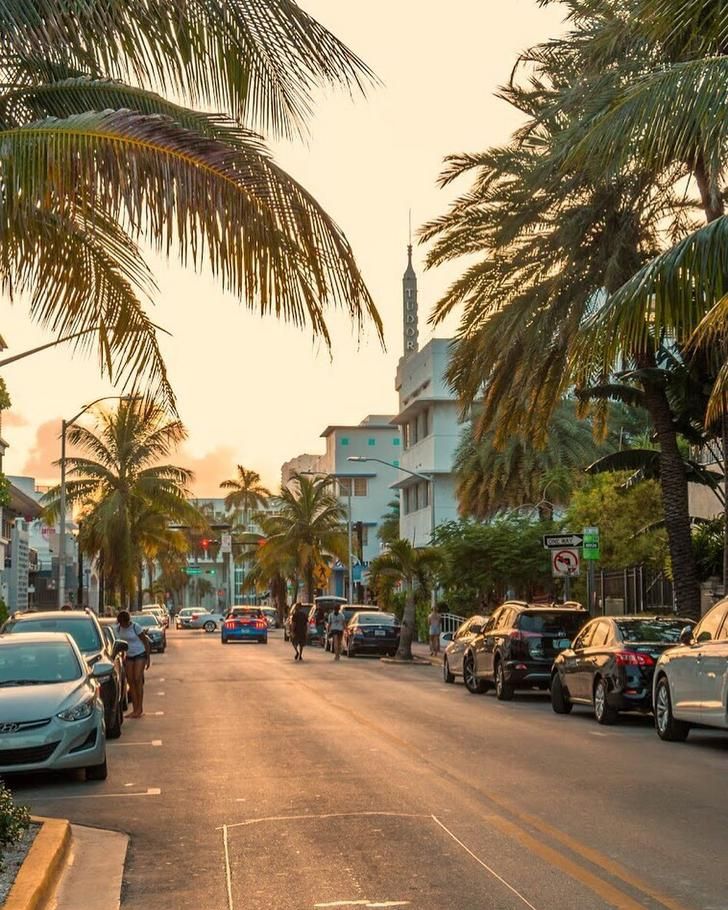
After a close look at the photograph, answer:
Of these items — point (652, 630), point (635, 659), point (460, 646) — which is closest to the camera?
point (635, 659)

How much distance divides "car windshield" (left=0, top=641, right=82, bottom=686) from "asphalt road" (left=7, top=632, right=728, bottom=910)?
1.10 meters

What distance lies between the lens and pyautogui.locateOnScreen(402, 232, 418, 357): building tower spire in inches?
4616

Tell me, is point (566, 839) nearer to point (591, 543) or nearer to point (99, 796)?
point (99, 796)

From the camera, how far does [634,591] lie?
3809 centimetres

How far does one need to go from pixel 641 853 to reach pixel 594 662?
11778 millimetres

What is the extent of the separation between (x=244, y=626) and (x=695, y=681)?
150 ft

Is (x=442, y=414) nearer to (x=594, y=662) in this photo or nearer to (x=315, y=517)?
(x=315, y=517)

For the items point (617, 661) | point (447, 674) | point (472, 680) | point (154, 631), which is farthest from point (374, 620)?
point (617, 661)

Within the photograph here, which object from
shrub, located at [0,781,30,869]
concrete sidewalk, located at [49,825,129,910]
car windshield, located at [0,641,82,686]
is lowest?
concrete sidewalk, located at [49,825,129,910]

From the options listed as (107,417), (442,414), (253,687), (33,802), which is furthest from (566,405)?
(33,802)

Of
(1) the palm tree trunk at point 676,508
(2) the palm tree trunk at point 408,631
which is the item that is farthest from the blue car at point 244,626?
(1) the palm tree trunk at point 676,508

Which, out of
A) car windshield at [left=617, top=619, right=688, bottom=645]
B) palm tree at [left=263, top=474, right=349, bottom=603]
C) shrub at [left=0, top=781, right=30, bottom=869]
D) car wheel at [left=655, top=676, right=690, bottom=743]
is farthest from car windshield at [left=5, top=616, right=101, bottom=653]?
palm tree at [left=263, top=474, right=349, bottom=603]

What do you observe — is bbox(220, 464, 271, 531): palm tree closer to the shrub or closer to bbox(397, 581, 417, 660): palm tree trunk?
bbox(397, 581, 417, 660): palm tree trunk

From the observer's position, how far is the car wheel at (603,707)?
2070 centimetres
